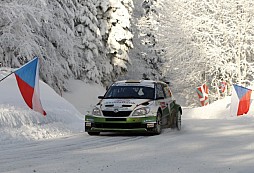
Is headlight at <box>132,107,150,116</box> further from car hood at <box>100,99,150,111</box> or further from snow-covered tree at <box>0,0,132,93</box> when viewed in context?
snow-covered tree at <box>0,0,132,93</box>

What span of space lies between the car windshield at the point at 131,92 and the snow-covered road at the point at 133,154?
4.26 ft

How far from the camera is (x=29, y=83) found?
46.8 ft

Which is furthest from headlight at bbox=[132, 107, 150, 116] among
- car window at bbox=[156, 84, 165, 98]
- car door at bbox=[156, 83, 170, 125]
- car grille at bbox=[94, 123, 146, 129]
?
car window at bbox=[156, 84, 165, 98]

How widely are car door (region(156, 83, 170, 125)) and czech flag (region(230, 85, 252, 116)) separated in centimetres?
941

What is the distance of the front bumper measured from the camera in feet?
44.7

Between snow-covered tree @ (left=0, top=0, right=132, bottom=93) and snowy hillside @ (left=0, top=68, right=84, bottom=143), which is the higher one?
snow-covered tree @ (left=0, top=0, right=132, bottom=93)

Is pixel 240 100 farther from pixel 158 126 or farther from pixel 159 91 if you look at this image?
pixel 158 126

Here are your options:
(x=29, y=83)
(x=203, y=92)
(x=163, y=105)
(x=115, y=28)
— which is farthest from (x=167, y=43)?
(x=29, y=83)

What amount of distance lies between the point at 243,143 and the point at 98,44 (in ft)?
95.4

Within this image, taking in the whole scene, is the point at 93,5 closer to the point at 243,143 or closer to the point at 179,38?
the point at 179,38

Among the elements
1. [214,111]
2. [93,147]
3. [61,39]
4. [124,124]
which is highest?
[61,39]

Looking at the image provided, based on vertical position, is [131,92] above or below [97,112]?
above

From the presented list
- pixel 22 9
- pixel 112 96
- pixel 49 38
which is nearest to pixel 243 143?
pixel 112 96

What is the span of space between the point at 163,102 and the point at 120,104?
1.71 meters
